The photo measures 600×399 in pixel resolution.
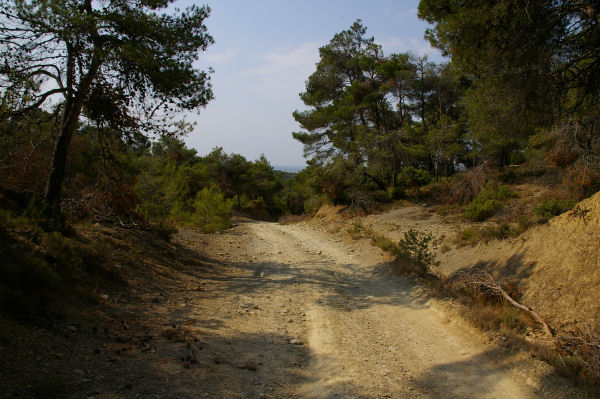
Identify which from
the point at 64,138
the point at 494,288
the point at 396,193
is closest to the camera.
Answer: the point at 494,288

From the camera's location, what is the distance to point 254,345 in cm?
536

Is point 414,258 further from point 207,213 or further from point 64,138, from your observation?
point 207,213

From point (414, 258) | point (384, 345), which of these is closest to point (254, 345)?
point (384, 345)

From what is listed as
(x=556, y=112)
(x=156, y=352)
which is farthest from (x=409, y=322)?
(x=556, y=112)

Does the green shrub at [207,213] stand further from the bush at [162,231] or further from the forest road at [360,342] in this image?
the forest road at [360,342]

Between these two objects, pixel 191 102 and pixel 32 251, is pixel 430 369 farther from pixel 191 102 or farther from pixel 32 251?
pixel 191 102

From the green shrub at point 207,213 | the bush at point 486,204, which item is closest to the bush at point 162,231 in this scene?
the green shrub at point 207,213

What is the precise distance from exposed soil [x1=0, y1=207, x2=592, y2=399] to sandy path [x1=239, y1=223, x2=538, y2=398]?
23mm

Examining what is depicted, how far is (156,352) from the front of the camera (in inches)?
174

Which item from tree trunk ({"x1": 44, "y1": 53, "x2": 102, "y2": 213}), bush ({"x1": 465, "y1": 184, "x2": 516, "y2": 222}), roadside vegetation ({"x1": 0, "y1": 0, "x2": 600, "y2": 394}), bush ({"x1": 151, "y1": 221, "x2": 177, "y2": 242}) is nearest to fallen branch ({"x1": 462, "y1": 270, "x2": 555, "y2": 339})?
roadside vegetation ({"x1": 0, "y1": 0, "x2": 600, "y2": 394})

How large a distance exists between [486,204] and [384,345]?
38.1 feet

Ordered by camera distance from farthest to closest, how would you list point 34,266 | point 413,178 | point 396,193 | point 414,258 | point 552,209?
point 413,178
point 396,193
point 414,258
point 552,209
point 34,266

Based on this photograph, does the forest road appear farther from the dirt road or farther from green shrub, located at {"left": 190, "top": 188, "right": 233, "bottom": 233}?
green shrub, located at {"left": 190, "top": 188, "right": 233, "bottom": 233}

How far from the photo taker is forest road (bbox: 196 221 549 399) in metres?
4.29
